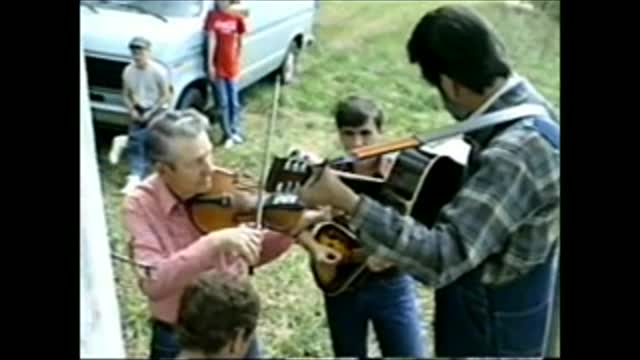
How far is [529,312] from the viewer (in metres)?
1.62

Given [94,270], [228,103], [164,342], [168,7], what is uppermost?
[168,7]

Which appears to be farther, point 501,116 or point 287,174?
point 287,174

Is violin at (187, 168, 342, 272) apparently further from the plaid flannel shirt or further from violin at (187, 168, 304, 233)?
the plaid flannel shirt

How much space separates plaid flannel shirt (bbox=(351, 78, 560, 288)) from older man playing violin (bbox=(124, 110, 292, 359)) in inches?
11.4

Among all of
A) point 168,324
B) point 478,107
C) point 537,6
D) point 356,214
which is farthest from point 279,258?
point 537,6

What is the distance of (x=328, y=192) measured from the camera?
152cm

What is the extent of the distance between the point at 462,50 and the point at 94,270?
683 millimetres

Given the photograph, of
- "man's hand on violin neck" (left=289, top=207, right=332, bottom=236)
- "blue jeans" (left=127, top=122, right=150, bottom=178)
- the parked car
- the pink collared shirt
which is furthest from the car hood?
"man's hand on violin neck" (left=289, top=207, right=332, bottom=236)

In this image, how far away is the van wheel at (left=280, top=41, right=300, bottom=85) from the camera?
1.85 metres

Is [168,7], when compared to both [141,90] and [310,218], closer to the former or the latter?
[141,90]

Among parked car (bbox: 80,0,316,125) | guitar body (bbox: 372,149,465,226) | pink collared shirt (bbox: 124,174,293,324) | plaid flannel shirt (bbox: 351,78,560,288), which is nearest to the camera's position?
plaid flannel shirt (bbox: 351,78,560,288)

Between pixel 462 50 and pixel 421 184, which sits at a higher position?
pixel 462 50

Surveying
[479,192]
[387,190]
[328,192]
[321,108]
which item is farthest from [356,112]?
[479,192]
